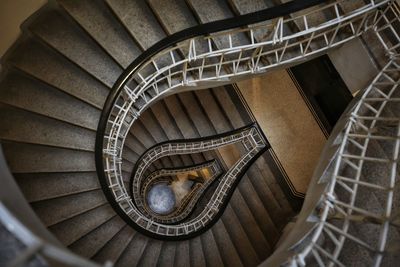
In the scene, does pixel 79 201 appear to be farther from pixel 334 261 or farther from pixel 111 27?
pixel 334 261

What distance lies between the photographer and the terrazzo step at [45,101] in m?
4.13

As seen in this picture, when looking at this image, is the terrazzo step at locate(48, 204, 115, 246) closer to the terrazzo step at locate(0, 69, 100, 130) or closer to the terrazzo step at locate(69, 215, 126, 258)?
the terrazzo step at locate(69, 215, 126, 258)

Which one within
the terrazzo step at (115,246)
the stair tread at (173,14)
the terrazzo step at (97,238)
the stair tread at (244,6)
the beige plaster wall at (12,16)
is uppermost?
the beige plaster wall at (12,16)

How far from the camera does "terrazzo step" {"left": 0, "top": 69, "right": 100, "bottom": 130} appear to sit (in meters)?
4.13

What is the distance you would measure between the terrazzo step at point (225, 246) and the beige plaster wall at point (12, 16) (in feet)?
20.4

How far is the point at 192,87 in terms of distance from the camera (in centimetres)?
489

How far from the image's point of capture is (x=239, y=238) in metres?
8.23

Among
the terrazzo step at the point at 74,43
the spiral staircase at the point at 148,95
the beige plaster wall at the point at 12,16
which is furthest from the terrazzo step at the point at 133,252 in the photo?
the beige plaster wall at the point at 12,16

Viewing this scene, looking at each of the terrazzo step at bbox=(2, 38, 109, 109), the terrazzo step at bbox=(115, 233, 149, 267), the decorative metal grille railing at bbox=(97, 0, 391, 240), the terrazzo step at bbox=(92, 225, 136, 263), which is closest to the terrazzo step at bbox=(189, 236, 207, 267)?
the terrazzo step at bbox=(115, 233, 149, 267)

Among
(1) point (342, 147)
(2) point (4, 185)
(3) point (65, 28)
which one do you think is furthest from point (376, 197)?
(3) point (65, 28)

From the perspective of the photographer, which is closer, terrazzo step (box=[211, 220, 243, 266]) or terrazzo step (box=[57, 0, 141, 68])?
terrazzo step (box=[57, 0, 141, 68])

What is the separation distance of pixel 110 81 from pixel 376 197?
12.9 feet

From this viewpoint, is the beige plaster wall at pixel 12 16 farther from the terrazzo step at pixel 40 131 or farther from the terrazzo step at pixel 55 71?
the terrazzo step at pixel 40 131

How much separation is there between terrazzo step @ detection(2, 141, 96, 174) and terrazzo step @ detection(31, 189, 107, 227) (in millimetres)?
539
